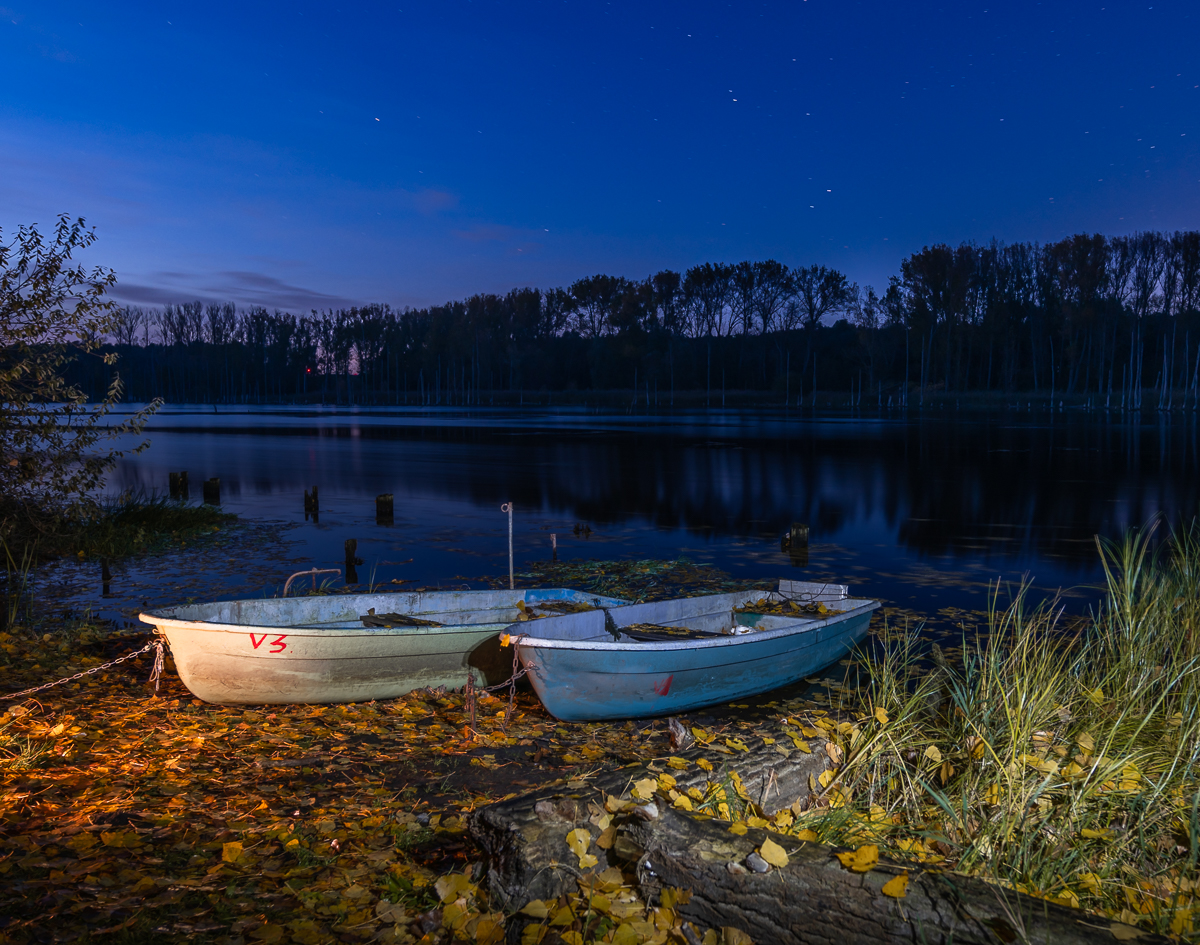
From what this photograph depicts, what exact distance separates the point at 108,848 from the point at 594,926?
2835 millimetres

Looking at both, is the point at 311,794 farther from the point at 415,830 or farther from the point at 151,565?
the point at 151,565

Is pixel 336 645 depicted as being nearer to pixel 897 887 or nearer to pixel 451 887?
pixel 451 887

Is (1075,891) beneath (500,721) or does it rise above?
above

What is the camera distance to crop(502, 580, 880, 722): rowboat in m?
7.17

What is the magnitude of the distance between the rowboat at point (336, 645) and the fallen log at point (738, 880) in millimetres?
3610

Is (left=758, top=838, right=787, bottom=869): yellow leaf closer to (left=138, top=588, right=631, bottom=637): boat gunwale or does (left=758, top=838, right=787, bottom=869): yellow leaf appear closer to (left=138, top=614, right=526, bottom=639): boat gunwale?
(left=138, top=588, right=631, bottom=637): boat gunwale

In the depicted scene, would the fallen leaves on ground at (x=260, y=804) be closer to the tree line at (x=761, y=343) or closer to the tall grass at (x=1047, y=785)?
the tall grass at (x=1047, y=785)

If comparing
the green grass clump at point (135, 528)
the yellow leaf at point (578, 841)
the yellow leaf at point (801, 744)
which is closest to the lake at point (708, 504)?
the green grass clump at point (135, 528)

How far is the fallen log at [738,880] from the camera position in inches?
122

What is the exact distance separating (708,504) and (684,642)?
17549mm

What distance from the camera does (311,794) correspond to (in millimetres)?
5629

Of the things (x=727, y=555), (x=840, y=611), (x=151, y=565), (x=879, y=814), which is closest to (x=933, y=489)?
(x=727, y=555)

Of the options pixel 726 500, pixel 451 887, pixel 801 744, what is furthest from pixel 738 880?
pixel 726 500

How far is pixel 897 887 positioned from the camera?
3.22 meters
